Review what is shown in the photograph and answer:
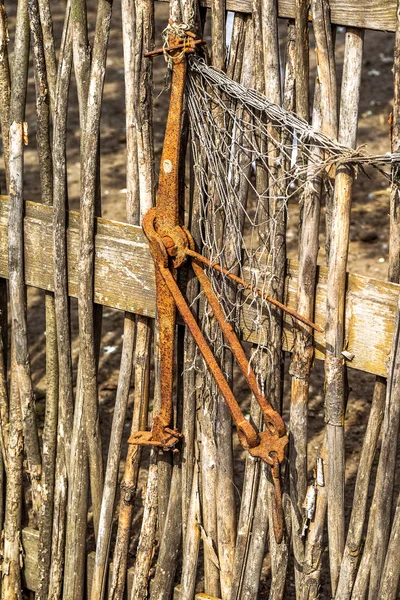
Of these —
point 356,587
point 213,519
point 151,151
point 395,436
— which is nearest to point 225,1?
point 151,151

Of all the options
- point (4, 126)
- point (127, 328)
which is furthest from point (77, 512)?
point (4, 126)

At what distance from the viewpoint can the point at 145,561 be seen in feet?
9.80

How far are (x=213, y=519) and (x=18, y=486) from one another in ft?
2.76

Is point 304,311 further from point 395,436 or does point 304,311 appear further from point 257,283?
point 395,436

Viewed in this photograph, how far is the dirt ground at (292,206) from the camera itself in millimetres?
4703

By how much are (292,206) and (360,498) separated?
170 inches

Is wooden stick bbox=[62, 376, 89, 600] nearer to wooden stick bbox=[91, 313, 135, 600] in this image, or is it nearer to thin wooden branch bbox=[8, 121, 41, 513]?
wooden stick bbox=[91, 313, 135, 600]

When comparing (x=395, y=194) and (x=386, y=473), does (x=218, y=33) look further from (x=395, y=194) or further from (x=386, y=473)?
(x=386, y=473)

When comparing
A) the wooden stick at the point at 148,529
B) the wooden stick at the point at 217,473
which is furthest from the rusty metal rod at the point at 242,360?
the wooden stick at the point at 148,529

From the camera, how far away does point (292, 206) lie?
6.69 metres

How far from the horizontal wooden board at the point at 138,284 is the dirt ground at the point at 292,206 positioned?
0.51 metres

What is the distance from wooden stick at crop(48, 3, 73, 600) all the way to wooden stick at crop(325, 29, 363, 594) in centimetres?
90

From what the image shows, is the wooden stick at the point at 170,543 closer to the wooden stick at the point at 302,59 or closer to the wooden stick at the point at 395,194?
the wooden stick at the point at 395,194

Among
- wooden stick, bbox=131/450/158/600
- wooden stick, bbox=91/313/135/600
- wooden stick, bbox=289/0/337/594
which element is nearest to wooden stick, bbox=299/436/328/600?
wooden stick, bbox=289/0/337/594
